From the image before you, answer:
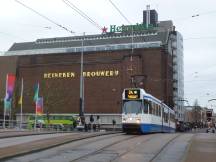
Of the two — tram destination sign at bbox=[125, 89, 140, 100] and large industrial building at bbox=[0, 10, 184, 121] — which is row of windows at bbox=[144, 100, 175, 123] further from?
large industrial building at bbox=[0, 10, 184, 121]

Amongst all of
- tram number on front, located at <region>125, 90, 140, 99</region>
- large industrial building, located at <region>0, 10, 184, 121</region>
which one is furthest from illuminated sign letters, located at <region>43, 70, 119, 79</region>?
tram number on front, located at <region>125, 90, 140, 99</region>

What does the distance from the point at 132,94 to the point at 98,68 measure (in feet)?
236

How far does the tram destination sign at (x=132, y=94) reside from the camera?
1448 inches

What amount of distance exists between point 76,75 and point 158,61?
62.5 feet

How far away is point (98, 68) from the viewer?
109 meters

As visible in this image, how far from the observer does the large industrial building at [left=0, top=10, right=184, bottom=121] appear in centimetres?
10406

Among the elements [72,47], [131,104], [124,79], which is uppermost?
[72,47]

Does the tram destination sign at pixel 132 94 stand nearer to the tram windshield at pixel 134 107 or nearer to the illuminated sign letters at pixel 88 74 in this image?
the tram windshield at pixel 134 107

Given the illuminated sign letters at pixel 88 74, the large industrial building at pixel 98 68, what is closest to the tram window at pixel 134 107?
the large industrial building at pixel 98 68

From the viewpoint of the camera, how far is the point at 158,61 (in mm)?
104938

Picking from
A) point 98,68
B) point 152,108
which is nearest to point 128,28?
point 98,68

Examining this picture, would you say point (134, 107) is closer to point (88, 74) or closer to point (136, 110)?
point (136, 110)

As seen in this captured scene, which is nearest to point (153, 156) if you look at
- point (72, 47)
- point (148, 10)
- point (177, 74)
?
point (72, 47)

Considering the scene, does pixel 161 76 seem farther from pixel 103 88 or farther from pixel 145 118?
pixel 145 118
